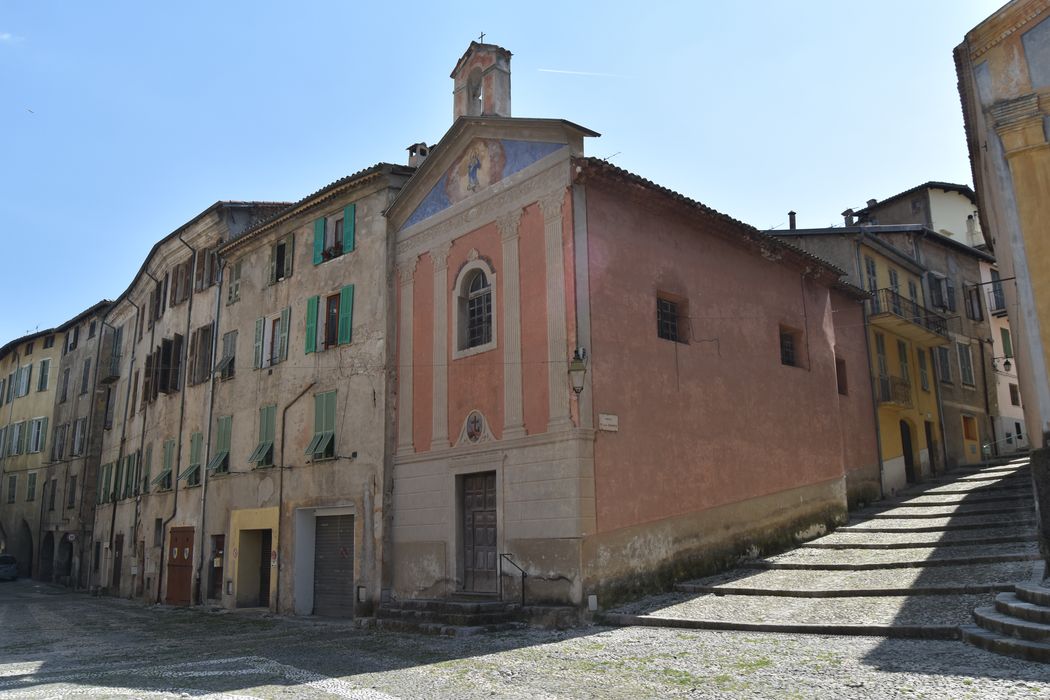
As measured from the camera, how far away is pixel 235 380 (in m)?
22.3

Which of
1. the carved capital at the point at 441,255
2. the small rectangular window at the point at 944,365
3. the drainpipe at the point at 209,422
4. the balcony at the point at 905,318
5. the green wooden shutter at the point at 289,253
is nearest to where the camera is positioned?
the carved capital at the point at 441,255

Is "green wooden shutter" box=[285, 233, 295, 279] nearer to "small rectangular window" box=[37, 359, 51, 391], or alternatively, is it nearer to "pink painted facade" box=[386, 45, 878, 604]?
"pink painted facade" box=[386, 45, 878, 604]

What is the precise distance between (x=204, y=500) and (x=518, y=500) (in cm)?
1246

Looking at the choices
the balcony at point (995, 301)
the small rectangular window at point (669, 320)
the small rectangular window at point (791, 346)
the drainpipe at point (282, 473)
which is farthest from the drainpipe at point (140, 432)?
the balcony at point (995, 301)

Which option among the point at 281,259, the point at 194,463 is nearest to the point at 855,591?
the point at 281,259

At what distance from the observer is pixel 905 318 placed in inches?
989

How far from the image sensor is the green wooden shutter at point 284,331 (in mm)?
20609

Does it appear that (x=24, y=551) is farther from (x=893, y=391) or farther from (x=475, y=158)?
(x=893, y=391)

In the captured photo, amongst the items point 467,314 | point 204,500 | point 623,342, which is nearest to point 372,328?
point 467,314

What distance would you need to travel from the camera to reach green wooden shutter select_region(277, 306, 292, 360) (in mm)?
20609

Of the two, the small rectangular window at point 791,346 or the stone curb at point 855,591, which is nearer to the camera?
the stone curb at point 855,591

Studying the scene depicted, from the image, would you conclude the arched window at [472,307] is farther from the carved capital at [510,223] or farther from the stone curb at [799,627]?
the stone curb at [799,627]

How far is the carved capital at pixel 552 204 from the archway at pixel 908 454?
1666 cm

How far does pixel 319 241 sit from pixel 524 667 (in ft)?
44.4
